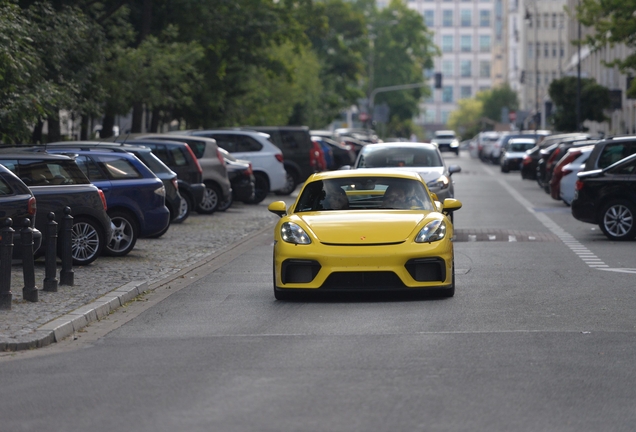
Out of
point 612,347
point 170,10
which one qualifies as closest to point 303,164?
point 170,10

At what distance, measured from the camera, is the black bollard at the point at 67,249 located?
13.5 m

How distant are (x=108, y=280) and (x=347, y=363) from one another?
20.3 ft

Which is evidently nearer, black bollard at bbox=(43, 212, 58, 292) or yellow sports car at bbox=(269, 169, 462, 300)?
yellow sports car at bbox=(269, 169, 462, 300)

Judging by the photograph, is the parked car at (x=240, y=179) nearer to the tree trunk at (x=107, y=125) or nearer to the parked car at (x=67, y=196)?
A: the tree trunk at (x=107, y=125)

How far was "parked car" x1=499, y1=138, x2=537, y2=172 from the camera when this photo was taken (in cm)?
5647

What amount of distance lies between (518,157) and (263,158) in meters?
26.5

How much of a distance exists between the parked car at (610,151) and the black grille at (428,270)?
36.3ft

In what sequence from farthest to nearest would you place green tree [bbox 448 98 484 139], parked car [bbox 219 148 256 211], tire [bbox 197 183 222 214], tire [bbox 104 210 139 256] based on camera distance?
green tree [bbox 448 98 484 139] → parked car [bbox 219 148 256 211] → tire [bbox 197 183 222 214] → tire [bbox 104 210 139 256]

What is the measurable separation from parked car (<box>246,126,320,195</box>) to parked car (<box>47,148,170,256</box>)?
17429 millimetres

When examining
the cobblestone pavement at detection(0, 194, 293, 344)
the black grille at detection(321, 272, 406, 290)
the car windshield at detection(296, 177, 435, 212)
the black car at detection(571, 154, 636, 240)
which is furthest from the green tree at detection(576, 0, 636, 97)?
the black grille at detection(321, 272, 406, 290)

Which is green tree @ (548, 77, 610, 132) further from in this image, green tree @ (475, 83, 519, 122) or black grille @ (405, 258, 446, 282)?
green tree @ (475, 83, 519, 122)

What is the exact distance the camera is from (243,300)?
42.2 ft

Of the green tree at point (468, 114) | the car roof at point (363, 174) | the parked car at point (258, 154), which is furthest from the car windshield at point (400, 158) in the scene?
the green tree at point (468, 114)

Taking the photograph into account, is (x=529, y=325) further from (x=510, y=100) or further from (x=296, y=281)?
(x=510, y=100)
